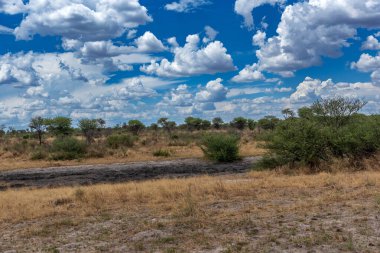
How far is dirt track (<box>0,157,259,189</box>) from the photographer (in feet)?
88.9

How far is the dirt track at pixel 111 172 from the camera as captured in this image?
27109 mm

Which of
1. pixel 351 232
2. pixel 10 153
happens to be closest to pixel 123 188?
pixel 351 232

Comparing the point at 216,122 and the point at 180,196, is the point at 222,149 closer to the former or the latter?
the point at 180,196

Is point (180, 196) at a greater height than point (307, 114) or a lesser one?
lesser

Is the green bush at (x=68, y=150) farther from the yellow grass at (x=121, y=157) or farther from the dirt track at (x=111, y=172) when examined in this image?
the dirt track at (x=111, y=172)

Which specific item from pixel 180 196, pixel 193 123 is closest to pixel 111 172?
pixel 180 196

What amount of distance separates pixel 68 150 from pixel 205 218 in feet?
108

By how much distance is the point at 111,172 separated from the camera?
103 ft

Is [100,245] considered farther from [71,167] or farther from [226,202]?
[71,167]

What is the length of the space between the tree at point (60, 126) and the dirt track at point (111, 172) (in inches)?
1223

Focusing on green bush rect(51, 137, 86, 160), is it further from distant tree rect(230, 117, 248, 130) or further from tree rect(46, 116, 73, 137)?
distant tree rect(230, 117, 248, 130)

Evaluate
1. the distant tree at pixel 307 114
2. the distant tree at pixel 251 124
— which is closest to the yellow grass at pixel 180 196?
the distant tree at pixel 307 114

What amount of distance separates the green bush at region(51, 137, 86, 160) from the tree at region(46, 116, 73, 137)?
2222 cm

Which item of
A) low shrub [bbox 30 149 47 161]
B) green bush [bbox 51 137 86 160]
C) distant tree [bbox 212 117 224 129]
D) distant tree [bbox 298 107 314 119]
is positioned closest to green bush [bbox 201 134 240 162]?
distant tree [bbox 298 107 314 119]
